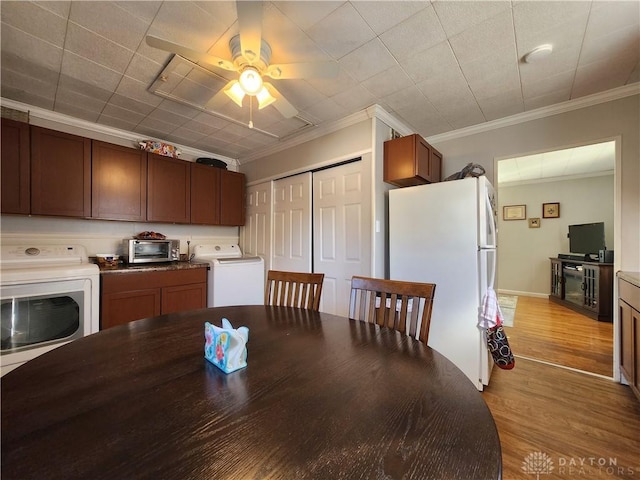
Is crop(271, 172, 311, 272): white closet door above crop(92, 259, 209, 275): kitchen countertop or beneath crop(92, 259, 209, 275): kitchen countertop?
above

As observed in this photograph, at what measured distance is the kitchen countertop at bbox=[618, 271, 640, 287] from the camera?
1.74m

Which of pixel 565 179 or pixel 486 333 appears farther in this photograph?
pixel 565 179

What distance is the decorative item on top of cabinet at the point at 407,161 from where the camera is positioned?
244cm

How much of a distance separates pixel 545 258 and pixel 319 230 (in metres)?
5.18

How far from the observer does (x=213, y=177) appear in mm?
3441

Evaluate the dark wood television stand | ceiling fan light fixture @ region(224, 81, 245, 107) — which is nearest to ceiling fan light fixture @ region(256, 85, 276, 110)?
ceiling fan light fixture @ region(224, 81, 245, 107)

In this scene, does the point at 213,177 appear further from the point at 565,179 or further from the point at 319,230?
the point at 565,179

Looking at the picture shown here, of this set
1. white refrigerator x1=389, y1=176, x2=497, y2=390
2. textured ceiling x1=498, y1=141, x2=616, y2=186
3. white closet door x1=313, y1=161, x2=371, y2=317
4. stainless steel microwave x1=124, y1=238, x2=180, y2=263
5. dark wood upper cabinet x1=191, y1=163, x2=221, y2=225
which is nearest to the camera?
white refrigerator x1=389, y1=176, x2=497, y2=390

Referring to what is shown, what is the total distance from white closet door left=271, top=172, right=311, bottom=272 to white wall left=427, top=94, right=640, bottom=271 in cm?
197

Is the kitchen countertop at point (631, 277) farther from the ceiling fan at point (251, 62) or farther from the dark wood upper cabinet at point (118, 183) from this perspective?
the dark wood upper cabinet at point (118, 183)

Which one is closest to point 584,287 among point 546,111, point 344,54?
point 546,111

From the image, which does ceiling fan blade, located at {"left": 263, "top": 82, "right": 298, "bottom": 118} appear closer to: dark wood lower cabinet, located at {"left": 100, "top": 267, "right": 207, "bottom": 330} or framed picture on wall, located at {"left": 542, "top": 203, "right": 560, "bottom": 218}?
dark wood lower cabinet, located at {"left": 100, "top": 267, "right": 207, "bottom": 330}

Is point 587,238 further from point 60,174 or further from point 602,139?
point 60,174

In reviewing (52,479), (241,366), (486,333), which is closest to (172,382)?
(241,366)
